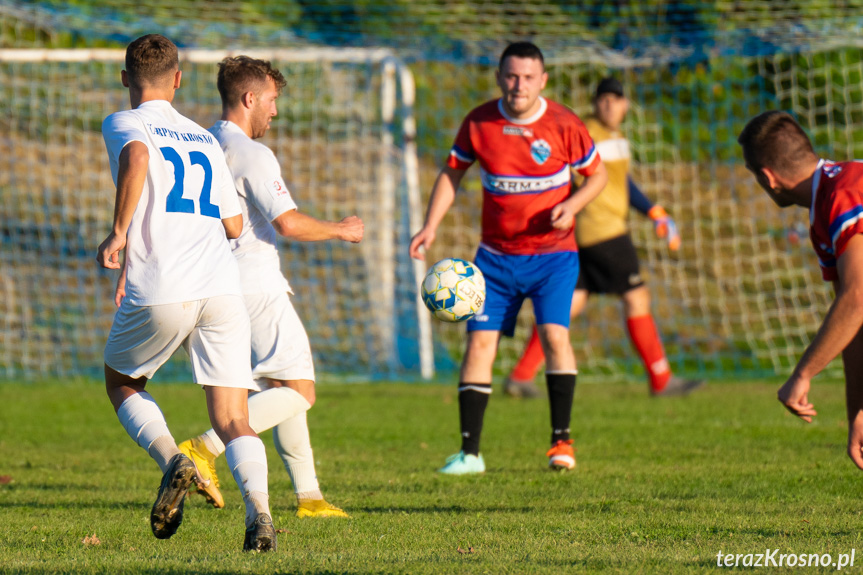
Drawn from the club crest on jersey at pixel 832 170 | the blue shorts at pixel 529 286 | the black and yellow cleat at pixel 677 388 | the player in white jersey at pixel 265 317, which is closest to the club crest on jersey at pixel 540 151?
the blue shorts at pixel 529 286

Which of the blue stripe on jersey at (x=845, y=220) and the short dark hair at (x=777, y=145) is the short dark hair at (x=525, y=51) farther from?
the blue stripe on jersey at (x=845, y=220)

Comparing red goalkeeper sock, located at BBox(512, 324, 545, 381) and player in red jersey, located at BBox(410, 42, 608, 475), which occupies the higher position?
→ player in red jersey, located at BBox(410, 42, 608, 475)

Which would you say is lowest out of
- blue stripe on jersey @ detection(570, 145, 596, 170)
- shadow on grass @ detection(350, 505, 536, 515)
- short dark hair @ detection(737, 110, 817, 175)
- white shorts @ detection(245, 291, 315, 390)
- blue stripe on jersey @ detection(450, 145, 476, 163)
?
shadow on grass @ detection(350, 505, 536, 515)

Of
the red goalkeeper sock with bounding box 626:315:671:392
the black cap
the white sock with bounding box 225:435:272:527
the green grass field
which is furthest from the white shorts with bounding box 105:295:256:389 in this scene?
the red goalkeeper sock with bounding box 626:315:671:392

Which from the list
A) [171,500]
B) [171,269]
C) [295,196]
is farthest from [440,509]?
[295,196]

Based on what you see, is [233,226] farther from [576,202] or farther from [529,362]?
[529,362]

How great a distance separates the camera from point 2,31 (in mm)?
15203

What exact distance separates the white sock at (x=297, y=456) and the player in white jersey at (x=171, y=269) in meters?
0.69

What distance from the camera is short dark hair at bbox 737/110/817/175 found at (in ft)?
11.5

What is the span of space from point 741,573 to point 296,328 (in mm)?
2185

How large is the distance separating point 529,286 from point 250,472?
8.37ft

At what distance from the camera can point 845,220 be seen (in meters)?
3.29

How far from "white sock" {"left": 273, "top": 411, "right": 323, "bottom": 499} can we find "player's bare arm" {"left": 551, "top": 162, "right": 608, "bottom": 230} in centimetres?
180

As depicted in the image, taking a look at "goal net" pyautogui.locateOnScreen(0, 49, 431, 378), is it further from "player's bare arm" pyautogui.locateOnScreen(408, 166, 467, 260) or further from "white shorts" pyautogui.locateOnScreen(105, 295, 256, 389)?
"white shorts" pyautogui.locateOnScreen(105, 295, 256, 389)
